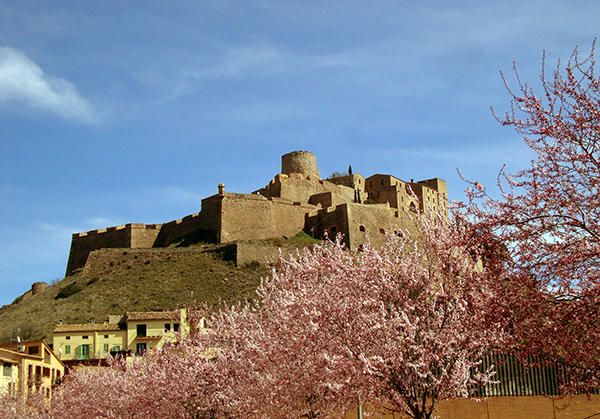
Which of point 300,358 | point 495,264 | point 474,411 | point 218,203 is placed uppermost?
point 218,203

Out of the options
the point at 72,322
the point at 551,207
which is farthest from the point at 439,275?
the point at 72,322

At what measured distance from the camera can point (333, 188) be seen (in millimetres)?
99875

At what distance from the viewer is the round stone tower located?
4026 inches

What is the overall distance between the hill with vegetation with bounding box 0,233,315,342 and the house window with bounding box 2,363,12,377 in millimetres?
21357

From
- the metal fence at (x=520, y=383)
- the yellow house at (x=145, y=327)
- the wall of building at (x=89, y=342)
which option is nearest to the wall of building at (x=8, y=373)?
the yellow house at (x=145, y=327)

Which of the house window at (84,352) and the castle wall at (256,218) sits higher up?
the castle wall at (256,218)

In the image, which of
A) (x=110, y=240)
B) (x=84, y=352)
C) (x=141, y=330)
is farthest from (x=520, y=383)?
(x=110, y=240)

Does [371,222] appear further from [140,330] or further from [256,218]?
[140,330]

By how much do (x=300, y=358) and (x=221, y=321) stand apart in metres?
8.22

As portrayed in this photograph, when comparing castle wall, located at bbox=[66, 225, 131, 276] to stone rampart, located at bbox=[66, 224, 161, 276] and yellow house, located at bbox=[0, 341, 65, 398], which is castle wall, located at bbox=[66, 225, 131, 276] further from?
yellow house, located at bbox=[0, 341, 65, 398]

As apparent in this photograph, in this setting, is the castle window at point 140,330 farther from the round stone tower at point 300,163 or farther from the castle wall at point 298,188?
the round stone tower at point 300,163

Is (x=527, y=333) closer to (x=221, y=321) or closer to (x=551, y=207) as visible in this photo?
(x=551, y=207)

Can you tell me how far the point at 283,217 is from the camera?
296 ft

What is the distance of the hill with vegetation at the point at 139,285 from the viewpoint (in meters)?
73.9
